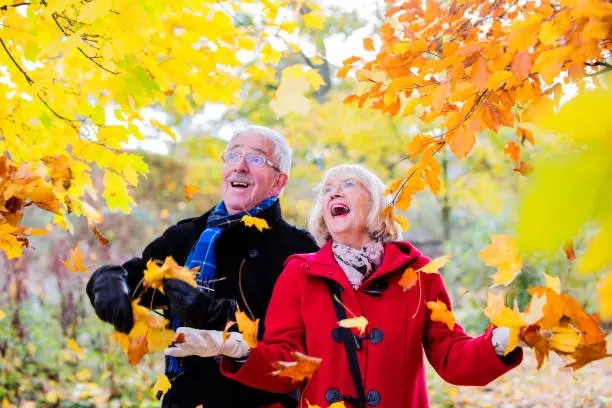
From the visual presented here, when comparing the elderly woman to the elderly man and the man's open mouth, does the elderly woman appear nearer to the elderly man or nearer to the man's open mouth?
the man's open mouth

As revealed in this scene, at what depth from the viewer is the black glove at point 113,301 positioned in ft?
5.06

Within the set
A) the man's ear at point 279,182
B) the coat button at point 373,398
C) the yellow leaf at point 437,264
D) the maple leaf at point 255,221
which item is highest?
the man's ear at point 279,182

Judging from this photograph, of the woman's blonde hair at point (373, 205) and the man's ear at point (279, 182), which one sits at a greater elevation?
the man's ear at point (279, 182)

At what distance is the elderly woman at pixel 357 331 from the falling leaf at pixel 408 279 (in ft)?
0.13

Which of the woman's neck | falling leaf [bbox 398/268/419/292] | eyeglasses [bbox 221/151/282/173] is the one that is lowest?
falling leaf [bbox 398/268/419/292]

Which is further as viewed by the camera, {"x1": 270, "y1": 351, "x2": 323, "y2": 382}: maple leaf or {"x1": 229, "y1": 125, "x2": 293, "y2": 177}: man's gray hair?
{"x1": 229, "y1": 125, "x2": 293, "y2": 177}: man's gray hair

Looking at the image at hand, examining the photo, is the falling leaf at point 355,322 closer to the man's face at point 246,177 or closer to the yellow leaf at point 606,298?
the man's face at point 246,177

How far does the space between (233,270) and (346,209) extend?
0.49 m

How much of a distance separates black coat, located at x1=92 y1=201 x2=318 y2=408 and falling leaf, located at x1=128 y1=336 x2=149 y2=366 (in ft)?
1.32

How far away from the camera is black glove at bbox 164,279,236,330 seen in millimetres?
1580

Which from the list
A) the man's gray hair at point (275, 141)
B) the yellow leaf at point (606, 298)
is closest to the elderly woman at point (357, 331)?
the man's gray hair at point (275, 141)

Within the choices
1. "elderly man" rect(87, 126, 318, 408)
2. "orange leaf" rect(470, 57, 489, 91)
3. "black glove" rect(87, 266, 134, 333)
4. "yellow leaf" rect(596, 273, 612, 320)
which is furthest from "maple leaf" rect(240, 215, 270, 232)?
"yellow leaf" rect(596, 273, 612, 320)

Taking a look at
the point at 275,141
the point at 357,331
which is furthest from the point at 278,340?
the point at 275,141

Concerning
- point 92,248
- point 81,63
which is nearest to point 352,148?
point 92,248
